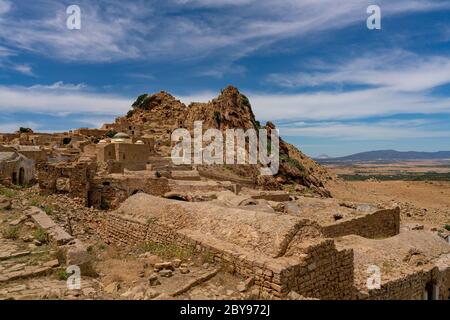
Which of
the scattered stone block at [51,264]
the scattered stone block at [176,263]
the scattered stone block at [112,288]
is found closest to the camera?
the scattered stone block at [112,288]

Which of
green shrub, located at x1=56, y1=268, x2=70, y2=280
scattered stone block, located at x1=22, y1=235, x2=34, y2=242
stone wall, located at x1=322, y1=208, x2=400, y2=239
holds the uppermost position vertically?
scattered stone block, located at x1=22, y1=235, x2=34, y2=242

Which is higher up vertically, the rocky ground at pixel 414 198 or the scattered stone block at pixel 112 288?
the scattered stone block at pixel 112 288

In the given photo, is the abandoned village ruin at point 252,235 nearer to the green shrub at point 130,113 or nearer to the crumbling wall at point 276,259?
the crumbling wall at point 276,259

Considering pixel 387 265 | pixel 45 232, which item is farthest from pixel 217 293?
pixel 387 265

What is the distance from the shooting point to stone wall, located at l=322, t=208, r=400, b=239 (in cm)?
1130

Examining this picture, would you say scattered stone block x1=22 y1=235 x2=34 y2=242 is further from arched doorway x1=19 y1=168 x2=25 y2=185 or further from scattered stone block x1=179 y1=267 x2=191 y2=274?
arched doorway x1=19 y1=168 x2=25 y2=185

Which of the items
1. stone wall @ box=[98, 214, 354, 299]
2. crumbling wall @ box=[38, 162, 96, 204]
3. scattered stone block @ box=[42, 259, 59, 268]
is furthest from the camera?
crumbling wall @ box=[38, 162, 96, 204]

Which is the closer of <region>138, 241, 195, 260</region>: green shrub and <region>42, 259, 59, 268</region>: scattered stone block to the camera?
<region>42, 259, 59, 268</region>: scattered stone block

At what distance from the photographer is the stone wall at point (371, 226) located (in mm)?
11302

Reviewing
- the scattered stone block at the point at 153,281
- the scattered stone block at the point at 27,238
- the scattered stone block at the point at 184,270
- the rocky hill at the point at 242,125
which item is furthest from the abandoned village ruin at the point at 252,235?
the rocky hill at the point at 242,125

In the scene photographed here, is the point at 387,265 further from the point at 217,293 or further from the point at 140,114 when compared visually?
the point at 140,114

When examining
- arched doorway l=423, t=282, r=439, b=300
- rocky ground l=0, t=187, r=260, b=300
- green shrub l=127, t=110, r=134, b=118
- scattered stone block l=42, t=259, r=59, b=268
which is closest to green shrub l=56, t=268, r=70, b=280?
rocky ground l=0, t=187, r=260, b=300

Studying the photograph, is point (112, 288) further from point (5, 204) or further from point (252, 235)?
point (5, 204)

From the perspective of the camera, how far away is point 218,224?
733cm
